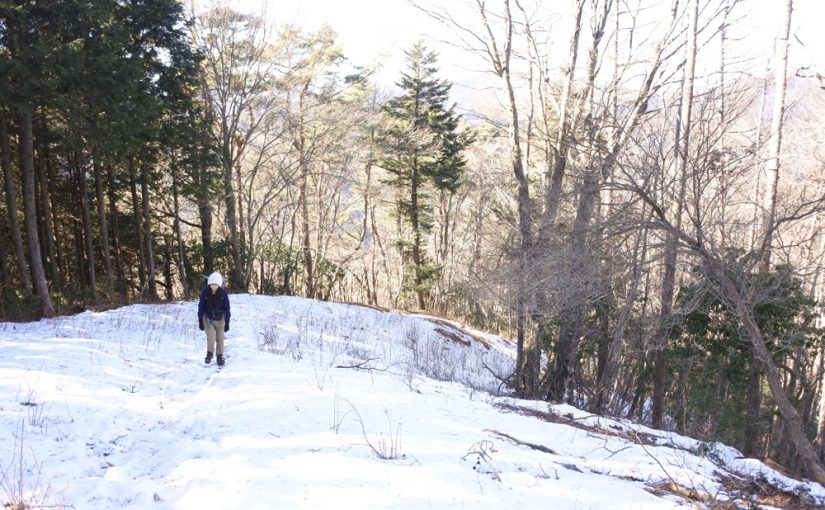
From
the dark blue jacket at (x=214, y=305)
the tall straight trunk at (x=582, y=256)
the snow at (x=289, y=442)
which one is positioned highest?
the tall straight trunk at (x=582, y=256)

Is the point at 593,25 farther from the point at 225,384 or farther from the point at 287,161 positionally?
the point at 287,161

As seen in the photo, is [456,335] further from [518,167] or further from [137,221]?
[137,221]

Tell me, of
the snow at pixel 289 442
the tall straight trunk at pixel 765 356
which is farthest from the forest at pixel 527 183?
the snow at pixel 289 442

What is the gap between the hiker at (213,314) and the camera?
24.3ft

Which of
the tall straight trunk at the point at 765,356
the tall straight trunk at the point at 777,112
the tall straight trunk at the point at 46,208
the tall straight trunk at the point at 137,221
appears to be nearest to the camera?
A: the tall straight trunk at the point at 765,356

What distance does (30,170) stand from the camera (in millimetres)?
10820

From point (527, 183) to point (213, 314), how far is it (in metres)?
7.52

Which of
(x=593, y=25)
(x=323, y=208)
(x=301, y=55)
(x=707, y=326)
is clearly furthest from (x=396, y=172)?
(x=707, y=326)

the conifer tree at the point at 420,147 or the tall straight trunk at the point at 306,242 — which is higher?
the conifer tree at the point at 420,147

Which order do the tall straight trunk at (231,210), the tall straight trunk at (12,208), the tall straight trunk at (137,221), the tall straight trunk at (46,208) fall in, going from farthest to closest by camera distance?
the tall straight trunk at (231,210), the tall straight trunk at (137,221), the tall straight trunk at (46,208), the tall straight trunk at (12,208)

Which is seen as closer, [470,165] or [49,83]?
[49,83]

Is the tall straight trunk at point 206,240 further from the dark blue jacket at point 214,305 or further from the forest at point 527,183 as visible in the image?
the dark blue jacket at point 214,305

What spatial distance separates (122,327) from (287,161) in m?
14.7

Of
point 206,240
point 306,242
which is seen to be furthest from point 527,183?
point 306,242
